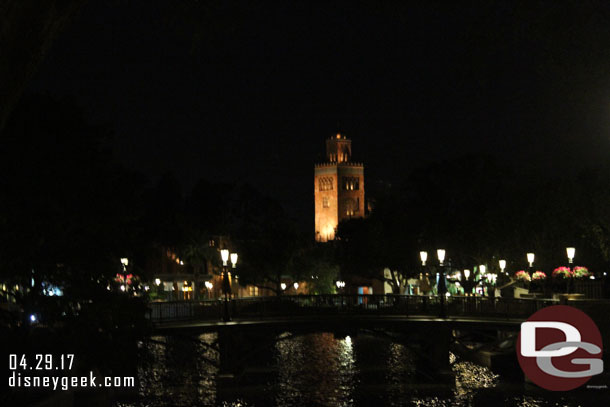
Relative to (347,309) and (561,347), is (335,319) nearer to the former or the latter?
(347,309)

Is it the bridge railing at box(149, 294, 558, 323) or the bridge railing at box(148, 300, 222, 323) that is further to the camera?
the bridge railing at box(149, 294, 558, 323)

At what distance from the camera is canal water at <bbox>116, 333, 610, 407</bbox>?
35.2m

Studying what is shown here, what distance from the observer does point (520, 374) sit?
41.1 m

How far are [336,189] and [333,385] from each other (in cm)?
13010

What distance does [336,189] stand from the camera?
6678 inches

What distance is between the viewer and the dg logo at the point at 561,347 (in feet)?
112

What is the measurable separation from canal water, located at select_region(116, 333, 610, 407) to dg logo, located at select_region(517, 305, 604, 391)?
2.69 ft

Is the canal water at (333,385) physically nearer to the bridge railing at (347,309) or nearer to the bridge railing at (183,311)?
the bridge railing at (183,311)

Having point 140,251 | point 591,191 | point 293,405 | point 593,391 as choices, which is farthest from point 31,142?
point 591,191

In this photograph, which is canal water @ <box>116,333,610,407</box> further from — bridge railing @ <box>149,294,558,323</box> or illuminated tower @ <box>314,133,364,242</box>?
illuminated tower @ <box>314,133,364,242</box>

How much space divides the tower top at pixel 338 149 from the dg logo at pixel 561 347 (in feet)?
455

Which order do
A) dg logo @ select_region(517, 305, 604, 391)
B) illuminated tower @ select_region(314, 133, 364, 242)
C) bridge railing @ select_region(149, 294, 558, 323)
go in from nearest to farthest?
1. dg logo @ select_region(517, 305, 604, 391)
2. bridge railing @ select_region(149, 294, 558, 323)
3. illuminated tower @ select_region(314, 133, 364, 242)

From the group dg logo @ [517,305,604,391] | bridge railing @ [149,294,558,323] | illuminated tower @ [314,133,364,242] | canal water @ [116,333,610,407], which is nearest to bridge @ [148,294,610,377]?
bridge railing @ [149,294,558,323]

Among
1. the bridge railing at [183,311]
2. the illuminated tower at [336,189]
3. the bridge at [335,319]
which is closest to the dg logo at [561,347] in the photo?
the bridge at [335,319]
